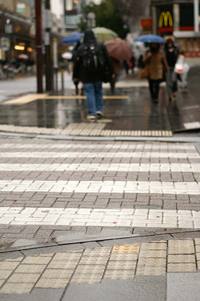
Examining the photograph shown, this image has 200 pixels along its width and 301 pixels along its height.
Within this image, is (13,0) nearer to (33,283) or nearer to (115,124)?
(115,124)

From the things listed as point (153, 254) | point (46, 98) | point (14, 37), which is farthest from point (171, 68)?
point (14, 37)

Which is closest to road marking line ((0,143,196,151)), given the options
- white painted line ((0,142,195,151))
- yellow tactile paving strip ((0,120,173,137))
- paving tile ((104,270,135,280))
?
white painted line ((0,142,195,151))

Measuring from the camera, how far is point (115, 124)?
13.7 meters

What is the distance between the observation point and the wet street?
13633 mm

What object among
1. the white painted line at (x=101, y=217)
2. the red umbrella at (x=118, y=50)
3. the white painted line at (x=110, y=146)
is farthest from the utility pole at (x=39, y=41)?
the white painted line at (x=101, y=217)

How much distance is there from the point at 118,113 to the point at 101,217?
927 centimetres

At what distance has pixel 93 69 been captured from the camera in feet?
46.7

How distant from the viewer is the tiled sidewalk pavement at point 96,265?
4.82 metres

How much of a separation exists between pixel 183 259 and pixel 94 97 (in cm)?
943

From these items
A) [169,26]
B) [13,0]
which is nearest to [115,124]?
[169,26]

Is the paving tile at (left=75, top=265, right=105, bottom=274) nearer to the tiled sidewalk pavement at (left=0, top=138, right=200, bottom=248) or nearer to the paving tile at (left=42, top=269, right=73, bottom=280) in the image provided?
the paving tile at (left=42, top=269, right=73, bottom=280)

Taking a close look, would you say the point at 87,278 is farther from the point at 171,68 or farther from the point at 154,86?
the point at 171,68

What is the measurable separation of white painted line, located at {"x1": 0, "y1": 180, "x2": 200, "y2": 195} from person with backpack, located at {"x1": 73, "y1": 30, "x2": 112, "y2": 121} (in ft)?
20.6

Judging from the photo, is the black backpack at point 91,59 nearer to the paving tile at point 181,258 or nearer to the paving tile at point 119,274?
the paving tile at point 181,258
